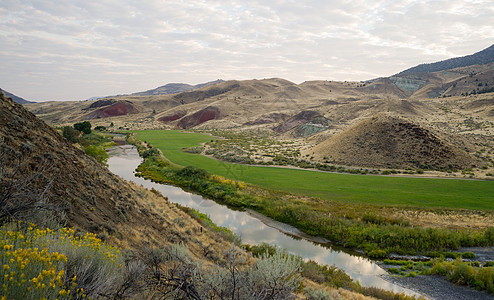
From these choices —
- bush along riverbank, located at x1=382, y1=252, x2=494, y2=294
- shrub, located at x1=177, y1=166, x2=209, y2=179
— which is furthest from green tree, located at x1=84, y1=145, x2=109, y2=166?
bush along riverbank, located at x1=382, y1=252, x2=494, y2=294

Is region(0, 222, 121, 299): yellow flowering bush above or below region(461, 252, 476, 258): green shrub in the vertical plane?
above

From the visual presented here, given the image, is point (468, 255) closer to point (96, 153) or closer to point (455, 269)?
point (455, 269)

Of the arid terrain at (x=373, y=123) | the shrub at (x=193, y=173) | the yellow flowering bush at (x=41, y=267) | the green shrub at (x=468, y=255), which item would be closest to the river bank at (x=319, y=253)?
the green shrub at (x=468, y=255)

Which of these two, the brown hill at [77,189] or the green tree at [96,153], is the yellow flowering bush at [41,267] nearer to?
the brown hill at [77,189]

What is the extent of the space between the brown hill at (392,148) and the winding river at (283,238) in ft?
88.6

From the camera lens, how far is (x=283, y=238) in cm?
2000

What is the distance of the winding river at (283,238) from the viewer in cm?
1553

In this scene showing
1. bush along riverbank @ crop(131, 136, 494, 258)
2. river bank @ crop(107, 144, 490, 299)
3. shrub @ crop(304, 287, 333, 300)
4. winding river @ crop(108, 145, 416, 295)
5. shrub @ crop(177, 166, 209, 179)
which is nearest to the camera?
Result: shrub @ crop(304, 287, 333, 300)

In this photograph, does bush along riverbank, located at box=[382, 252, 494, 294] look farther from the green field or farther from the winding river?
the green field

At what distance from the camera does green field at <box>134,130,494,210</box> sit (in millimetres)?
25984

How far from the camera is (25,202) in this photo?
22.1 ft

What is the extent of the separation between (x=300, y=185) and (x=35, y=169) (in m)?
27.1

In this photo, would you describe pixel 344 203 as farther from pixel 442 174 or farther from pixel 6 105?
pixel 6 105

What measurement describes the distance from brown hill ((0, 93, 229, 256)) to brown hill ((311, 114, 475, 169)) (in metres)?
37.0
